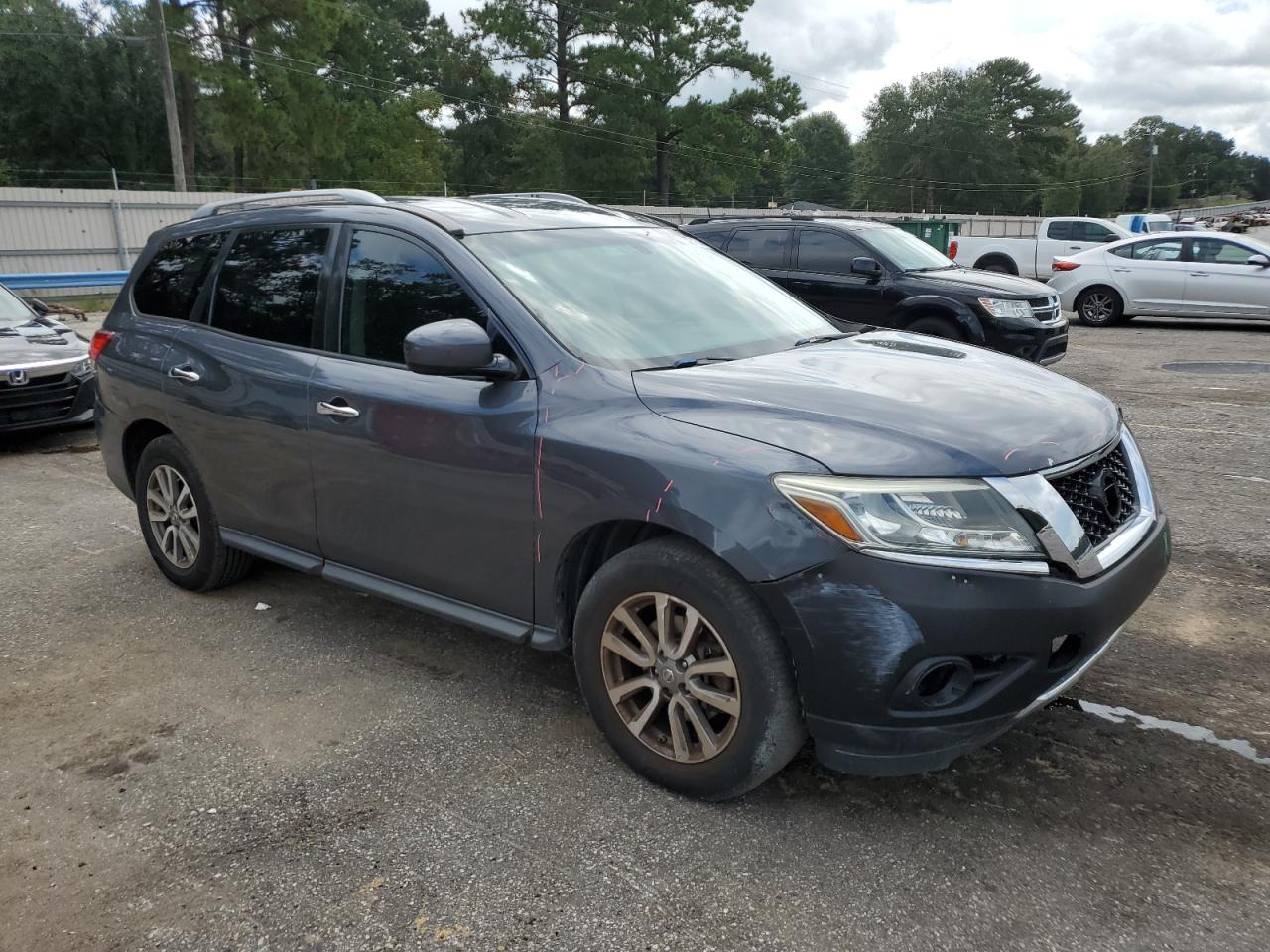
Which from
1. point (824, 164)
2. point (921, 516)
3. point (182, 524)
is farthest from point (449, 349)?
point (824, 164)

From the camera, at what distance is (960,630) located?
8.18ft

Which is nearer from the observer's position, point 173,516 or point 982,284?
point 173,516

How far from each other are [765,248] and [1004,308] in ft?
8.33

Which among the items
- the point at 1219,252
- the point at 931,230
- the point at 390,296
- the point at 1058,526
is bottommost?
the point at 1058,526

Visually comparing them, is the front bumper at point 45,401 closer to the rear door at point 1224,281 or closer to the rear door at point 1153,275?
the rear door at point 1153,275

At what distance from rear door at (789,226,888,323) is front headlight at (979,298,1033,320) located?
94 centimetres

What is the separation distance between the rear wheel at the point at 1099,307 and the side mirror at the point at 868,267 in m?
7.59

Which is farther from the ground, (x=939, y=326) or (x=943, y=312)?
(x=943, y=312)

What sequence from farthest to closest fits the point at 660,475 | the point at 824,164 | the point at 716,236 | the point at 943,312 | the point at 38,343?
the point at 824,164
the point at 716,236
the point at 943,312
the point at 38,343
the point at 660,475

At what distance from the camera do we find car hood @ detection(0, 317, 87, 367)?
8023 millimetres

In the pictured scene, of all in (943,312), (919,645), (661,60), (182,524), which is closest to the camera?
(919,645)

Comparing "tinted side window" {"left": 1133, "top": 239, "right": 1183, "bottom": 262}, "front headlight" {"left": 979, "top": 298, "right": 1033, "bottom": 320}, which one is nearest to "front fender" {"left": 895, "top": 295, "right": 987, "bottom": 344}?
"front headlight" {"left": 979, "top": 298, "right": 1033, "bottom": 320}

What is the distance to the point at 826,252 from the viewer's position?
10.3 m

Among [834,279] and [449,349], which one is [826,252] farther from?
[449,349]
